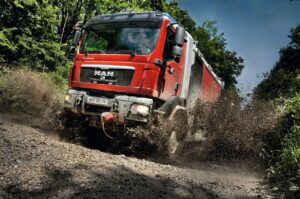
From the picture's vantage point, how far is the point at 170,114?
8234mm

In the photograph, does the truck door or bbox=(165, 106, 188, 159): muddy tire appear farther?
bbox=(165, 106, 188, 159): muddy tire

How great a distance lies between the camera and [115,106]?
25.5ft

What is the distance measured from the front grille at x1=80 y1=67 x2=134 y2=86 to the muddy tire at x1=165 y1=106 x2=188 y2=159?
122cm

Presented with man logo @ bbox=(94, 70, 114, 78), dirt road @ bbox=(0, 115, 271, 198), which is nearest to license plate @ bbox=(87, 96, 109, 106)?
man logo @ bbox=(94, 70, 114, 78)

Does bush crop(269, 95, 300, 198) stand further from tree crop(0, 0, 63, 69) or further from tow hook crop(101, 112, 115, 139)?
tree crop(0, 0, 63, 69)

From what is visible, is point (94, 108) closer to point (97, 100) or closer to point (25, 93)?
point (97, 100)

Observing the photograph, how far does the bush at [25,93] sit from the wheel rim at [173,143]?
4.67 m

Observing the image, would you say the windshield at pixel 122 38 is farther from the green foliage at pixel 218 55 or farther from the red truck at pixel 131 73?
the green foliage at pixel 218 55

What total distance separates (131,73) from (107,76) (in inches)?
22.9

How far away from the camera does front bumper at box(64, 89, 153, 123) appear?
756cm

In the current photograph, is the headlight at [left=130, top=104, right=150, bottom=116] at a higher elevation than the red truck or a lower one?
lower

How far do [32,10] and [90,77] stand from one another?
881 cm

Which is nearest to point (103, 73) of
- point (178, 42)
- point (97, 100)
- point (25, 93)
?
point (97, 100)

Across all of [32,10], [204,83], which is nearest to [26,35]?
[32,10]
